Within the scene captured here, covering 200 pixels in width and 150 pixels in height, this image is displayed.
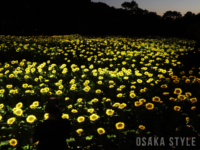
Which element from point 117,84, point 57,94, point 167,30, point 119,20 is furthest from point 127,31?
point 57,94

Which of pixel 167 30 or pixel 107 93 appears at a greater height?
pixel 167 30

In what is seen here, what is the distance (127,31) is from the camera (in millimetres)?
16359

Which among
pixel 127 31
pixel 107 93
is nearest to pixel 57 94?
pixel 107 93

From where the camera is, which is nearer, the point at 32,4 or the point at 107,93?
the point at 107,93

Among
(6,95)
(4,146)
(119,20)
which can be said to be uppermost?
(119,20)

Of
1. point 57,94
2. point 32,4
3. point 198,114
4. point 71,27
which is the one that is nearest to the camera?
point 198,114

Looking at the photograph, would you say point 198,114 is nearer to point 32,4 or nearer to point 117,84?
point 117,84

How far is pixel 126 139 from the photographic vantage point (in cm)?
240

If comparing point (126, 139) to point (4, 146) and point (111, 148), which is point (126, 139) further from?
point (4, 146)

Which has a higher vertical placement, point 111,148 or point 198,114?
point 198,114

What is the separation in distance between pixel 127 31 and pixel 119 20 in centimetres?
152

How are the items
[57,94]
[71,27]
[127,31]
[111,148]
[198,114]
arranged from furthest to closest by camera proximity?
[71,27] → [127,31] → [57,94] → [198,114] → [111,148]

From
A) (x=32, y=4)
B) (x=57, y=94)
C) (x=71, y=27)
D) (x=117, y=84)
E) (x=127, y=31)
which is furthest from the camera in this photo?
(x=71, y=27)

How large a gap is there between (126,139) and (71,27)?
58.8ft
